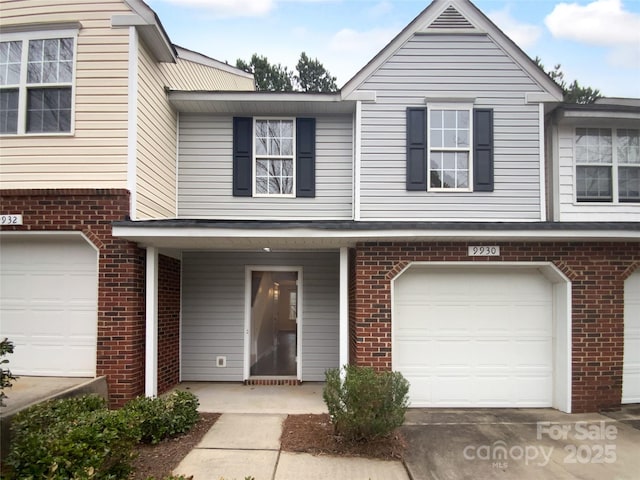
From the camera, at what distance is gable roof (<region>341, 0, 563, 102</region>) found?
8062mm

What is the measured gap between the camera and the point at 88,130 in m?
6.77

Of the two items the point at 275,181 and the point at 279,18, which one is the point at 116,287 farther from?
the point at 279,18

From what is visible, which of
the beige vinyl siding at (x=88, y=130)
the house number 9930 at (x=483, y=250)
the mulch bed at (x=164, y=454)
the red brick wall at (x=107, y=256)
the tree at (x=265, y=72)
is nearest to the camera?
the mulch bed at (x=164, y=454)

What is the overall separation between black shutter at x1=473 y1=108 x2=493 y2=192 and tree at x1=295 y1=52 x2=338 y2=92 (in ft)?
70.5

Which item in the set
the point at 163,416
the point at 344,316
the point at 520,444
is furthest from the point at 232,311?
the point at 520,444

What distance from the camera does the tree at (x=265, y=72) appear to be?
2586cm

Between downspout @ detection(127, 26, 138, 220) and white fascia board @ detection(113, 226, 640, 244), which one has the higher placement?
downspout @ detection(127, 26, 138, 220)

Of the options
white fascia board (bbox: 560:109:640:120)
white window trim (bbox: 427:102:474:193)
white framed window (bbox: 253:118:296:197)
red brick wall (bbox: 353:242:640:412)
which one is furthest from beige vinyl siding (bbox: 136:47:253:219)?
white fascia board (bbox: 560:109:640:120)

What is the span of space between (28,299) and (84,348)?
122cm

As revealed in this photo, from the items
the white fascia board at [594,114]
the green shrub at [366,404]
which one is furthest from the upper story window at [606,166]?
the green shrub at [366,404]

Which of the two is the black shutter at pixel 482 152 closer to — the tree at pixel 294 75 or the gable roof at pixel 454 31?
the gable roof at pixel 454 31

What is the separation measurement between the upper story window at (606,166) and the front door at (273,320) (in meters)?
5.84

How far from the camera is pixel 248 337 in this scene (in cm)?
870

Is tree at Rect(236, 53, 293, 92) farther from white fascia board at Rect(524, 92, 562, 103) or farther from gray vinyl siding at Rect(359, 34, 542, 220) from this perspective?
white fascia board at Rect(524, 92, 562, 103)
